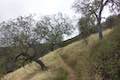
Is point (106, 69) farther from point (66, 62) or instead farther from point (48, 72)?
point (66, 62)

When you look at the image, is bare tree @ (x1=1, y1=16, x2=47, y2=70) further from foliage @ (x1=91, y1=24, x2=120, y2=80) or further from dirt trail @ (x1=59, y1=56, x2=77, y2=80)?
foliage @ (x1=91, y1=24, x2=120, y2=80)

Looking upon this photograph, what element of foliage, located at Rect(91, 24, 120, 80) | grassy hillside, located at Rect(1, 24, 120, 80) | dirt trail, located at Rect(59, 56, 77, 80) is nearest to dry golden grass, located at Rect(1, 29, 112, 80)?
grassy hillside, located at Rect(1, 24, 120, 80)

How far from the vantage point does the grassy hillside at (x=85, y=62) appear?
2486 cm

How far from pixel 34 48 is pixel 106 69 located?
3324 cm

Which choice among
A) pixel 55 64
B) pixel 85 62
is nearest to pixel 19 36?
pixel 55 64

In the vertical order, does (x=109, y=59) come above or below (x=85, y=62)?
above

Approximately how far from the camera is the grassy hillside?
24.9 metres

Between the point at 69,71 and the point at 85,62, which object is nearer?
the point at 85,62

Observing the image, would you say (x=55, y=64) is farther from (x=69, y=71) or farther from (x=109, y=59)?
(x=109, y=59)

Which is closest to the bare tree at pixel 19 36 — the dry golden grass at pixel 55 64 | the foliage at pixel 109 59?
the dry golden grass at pixel 55 64

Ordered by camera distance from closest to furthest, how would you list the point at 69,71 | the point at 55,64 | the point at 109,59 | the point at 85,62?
the point at 109,59, the point at 85,62, the point at 69,71, the point at 55,64

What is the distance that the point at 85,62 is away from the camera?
29.8m

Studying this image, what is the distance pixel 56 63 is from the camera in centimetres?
5219

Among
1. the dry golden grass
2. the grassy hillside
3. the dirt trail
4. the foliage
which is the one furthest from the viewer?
the dry golden grass
